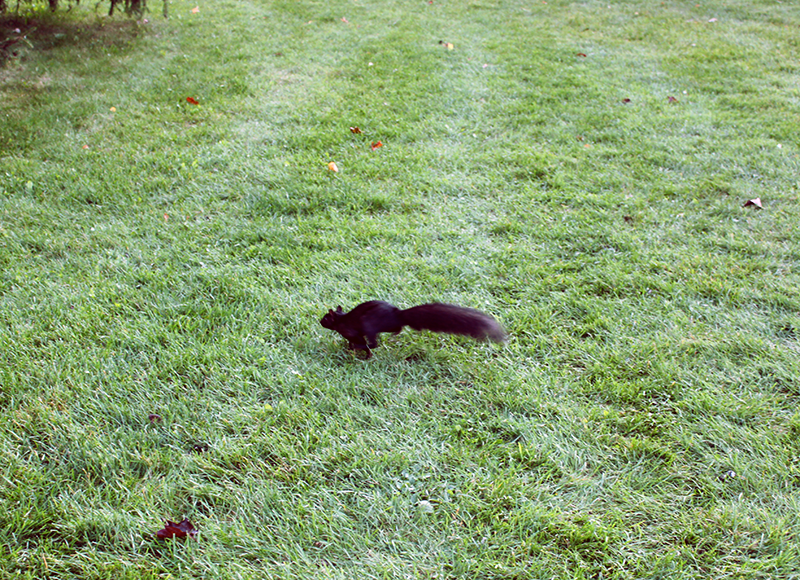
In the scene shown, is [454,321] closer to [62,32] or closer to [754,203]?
[754,203]

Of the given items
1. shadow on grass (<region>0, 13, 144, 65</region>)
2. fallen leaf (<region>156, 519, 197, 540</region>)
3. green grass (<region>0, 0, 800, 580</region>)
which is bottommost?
fallen leaf (<region>156, 519, 197, 540</region>)

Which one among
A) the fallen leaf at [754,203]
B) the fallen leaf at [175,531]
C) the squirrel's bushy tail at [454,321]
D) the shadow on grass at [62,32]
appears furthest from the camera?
the shadow on grass at [62,32]

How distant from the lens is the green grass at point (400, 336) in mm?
1762

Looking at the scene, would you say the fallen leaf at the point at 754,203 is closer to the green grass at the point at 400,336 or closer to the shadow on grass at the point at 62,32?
the green grass at the point at 400,336

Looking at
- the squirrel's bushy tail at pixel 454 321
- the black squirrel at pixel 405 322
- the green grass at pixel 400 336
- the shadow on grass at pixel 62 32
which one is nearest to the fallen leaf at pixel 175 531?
the green grass at pixel 400 336

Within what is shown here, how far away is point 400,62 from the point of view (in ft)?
21.6

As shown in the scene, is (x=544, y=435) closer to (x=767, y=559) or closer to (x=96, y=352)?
(x=767, y=559)

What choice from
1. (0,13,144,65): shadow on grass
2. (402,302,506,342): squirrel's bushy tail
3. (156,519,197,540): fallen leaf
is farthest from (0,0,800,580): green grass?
(0,13,144,65): shadow on grass

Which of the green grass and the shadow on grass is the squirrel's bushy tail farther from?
the shadow on grass

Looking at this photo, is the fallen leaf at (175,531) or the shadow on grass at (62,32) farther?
the shadow on grass at (62,32)

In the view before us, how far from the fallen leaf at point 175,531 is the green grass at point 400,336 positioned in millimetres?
29

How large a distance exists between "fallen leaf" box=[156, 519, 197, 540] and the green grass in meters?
0.03

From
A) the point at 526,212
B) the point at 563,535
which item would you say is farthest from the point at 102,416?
the point at 526,212

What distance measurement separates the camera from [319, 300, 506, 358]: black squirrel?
2.21 meters
